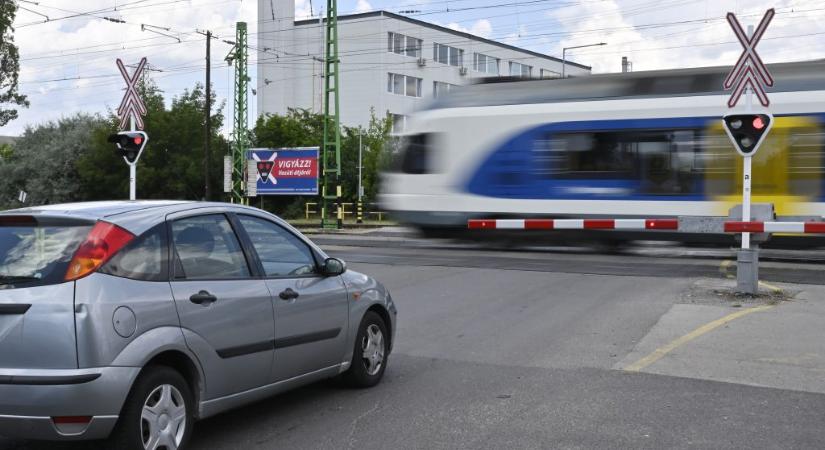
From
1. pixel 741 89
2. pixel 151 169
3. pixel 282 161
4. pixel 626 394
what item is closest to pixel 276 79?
pixel 151 169

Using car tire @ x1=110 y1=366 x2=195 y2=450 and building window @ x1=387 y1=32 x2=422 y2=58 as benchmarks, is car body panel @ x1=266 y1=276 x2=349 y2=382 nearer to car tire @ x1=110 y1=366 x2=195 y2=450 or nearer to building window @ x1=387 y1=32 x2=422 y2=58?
car tire @ x1=110 y1=366 x2=195 y2=450

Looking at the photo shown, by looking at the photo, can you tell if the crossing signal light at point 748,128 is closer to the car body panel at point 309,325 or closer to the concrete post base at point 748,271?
the concrete post base at point 748,271

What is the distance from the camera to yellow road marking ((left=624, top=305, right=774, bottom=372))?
24.6ft

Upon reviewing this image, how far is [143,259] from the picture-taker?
472 cm

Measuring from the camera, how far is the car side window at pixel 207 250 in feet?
16.4

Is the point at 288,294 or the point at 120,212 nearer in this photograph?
the point at 120,212

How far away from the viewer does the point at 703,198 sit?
1827 centimetres

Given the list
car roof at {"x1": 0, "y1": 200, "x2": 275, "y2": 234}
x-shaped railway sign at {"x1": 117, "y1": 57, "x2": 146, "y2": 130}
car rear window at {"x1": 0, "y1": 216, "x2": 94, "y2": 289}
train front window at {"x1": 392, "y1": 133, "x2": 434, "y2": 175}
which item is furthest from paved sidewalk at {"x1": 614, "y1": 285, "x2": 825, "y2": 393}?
train front window at {"x1": 392, "y1": 133, "x2": 434, "y2": 175}

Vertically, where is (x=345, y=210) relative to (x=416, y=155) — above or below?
→ below

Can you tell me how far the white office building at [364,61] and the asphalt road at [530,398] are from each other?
53.3 metres

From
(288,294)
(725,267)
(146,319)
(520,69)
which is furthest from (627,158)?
(520,69)

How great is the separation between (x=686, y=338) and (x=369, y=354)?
3664 mm

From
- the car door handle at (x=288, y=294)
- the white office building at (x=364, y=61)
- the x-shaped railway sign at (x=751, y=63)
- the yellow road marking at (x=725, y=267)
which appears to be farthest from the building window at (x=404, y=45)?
the car door handle at (x=288, y=294)

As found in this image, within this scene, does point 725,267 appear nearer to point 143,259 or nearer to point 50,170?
point 143,259
